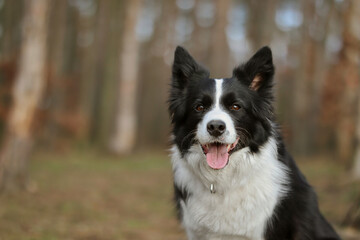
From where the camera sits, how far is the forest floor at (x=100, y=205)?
21.0ft

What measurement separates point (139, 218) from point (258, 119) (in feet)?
14.7

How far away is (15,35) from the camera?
21859 millimetres

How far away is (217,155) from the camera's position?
390cm

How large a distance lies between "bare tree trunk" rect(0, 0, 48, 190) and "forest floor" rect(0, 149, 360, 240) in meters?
0.55

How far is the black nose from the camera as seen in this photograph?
146 inches

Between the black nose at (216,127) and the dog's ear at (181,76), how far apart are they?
1.91 feet

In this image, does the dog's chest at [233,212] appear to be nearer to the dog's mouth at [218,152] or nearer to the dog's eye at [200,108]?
the dog's mouth at [218,152]

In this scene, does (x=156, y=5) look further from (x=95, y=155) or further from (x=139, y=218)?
(x=139, y=218)

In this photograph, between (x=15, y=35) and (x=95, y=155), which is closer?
(x=95, y=155)

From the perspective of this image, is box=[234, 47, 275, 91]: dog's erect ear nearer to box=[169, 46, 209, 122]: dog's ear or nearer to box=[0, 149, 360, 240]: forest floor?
box=[169, 46, 209, 122]: dog's ear

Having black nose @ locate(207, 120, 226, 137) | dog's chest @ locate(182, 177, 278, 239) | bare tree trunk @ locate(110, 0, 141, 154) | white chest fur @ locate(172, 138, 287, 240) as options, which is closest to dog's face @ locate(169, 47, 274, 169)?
black nose @ locate(207, 120, 226, 137)

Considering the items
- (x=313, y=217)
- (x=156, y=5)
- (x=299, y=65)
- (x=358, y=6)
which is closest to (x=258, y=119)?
(x=313, y=217)

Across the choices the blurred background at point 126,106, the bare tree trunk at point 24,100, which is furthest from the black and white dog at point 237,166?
the bare tree trunk at point 24,100

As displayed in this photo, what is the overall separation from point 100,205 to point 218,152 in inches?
209
